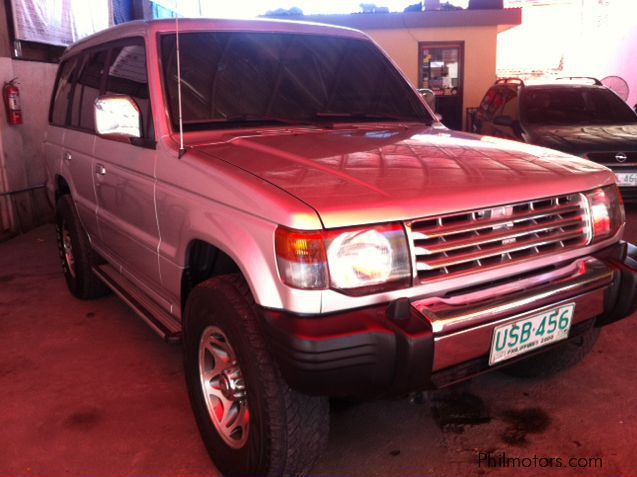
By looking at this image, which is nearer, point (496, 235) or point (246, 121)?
point (496, 235)

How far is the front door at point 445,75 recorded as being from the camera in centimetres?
1183

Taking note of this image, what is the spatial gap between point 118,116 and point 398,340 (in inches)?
65.8

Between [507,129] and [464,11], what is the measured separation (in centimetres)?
522

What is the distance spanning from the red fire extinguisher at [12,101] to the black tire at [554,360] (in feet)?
18.9

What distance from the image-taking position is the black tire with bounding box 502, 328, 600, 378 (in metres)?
2.92

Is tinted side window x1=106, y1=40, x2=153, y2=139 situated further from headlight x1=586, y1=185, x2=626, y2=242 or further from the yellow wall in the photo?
the yellow wall

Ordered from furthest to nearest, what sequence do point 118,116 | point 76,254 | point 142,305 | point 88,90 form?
point 76,254 < point 88,90 < point 142,305 < point 118,116

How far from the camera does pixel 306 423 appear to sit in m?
2.03

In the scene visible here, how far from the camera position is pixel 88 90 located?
12.6 feet

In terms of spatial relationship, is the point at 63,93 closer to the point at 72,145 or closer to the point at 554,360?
the point at 72,145

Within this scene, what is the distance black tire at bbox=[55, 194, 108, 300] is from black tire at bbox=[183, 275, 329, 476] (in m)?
2.12

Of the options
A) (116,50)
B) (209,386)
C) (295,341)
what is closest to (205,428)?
(209,386)

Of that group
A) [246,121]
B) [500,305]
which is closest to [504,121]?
[246,121]

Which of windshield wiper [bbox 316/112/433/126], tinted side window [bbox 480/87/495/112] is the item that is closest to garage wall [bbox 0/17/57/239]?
windshield wiper [bbox 316/112/433/126]
